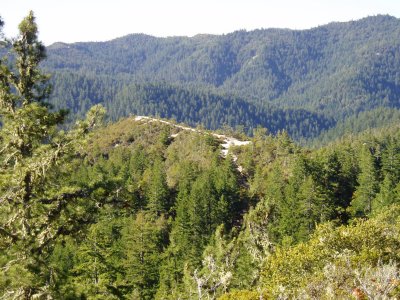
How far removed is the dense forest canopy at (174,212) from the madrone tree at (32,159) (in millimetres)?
40

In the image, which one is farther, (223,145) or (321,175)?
(223,145)

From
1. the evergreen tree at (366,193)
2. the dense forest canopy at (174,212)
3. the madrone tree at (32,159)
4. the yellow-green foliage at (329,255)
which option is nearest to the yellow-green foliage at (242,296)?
the dense forest canopy at (174,212)

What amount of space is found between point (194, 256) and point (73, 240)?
41.7 metres

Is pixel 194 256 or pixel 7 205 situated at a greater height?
pixel 7 205

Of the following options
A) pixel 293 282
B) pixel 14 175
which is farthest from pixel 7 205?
pixel 293 282

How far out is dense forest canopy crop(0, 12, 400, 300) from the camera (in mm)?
13500

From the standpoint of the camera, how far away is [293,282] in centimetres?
2659

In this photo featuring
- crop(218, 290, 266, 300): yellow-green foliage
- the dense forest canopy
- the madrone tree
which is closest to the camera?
the madrone tree

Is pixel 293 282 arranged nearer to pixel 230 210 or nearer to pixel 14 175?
pixel 14 175

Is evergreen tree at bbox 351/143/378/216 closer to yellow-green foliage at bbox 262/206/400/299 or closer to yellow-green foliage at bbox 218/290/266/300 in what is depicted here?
yellow-green foliage at bbox 262/206/400/299

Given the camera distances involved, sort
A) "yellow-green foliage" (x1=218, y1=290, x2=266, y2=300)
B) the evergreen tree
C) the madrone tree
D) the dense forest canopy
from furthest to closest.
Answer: the evergreen tree
"yellow-green foliage" (x1=218, y1=290, x2=266, y2=300)
the dense forest canopy
the madrone tree

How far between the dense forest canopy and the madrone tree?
0.13 feet

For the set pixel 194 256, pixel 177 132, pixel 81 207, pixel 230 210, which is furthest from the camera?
pixel 177 132

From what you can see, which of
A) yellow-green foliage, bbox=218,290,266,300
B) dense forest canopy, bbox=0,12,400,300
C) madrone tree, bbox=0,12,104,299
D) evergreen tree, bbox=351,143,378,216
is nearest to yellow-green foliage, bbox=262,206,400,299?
dense forest canopy, bbox=0,12,400,300
